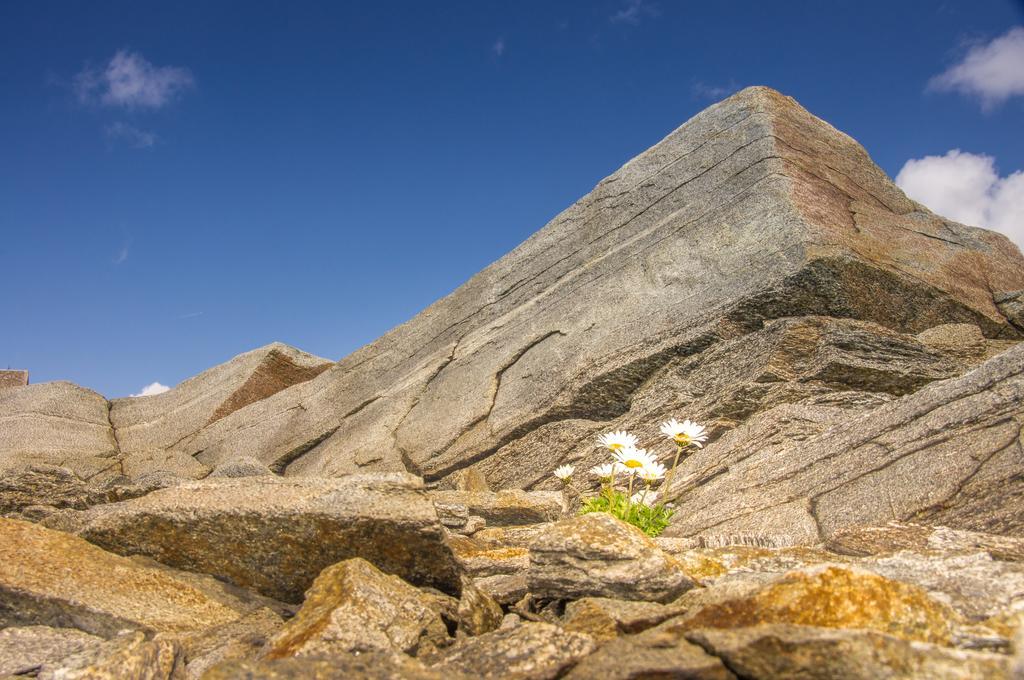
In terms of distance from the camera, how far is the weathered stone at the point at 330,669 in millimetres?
2104

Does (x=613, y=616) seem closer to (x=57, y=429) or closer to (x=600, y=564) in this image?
(x=600, y=564)

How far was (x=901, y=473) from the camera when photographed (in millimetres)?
4199

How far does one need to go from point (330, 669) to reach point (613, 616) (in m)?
0.95

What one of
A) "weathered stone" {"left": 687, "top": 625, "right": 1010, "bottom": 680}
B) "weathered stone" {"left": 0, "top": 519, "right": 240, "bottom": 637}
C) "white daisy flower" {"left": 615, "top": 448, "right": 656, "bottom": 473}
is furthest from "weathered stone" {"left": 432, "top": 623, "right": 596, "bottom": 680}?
"white daisy flower" {"left": 615, "top": 448, "right": 656, "bottom": 473}

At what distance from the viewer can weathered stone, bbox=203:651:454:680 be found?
2.10 m

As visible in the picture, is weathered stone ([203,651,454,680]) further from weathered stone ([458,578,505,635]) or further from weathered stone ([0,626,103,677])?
weathered stone ([0,626,103,677])

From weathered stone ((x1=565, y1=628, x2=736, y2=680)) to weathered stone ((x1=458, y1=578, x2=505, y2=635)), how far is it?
0.78m

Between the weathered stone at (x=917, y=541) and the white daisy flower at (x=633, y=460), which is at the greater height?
the white daisy flower at (x=633, y=460)

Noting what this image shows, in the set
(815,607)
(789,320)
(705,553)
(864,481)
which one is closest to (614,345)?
(789,320)

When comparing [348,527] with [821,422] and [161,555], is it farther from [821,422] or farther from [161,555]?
[821,422]

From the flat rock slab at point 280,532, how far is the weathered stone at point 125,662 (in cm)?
72

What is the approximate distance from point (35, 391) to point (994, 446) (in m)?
17.4

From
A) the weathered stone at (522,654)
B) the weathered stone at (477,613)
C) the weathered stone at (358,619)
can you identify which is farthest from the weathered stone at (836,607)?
the weathered stone at (358,619)

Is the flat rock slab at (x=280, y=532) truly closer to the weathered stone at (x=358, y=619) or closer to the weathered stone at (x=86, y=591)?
the weathered stone at (x=86, y=591)
